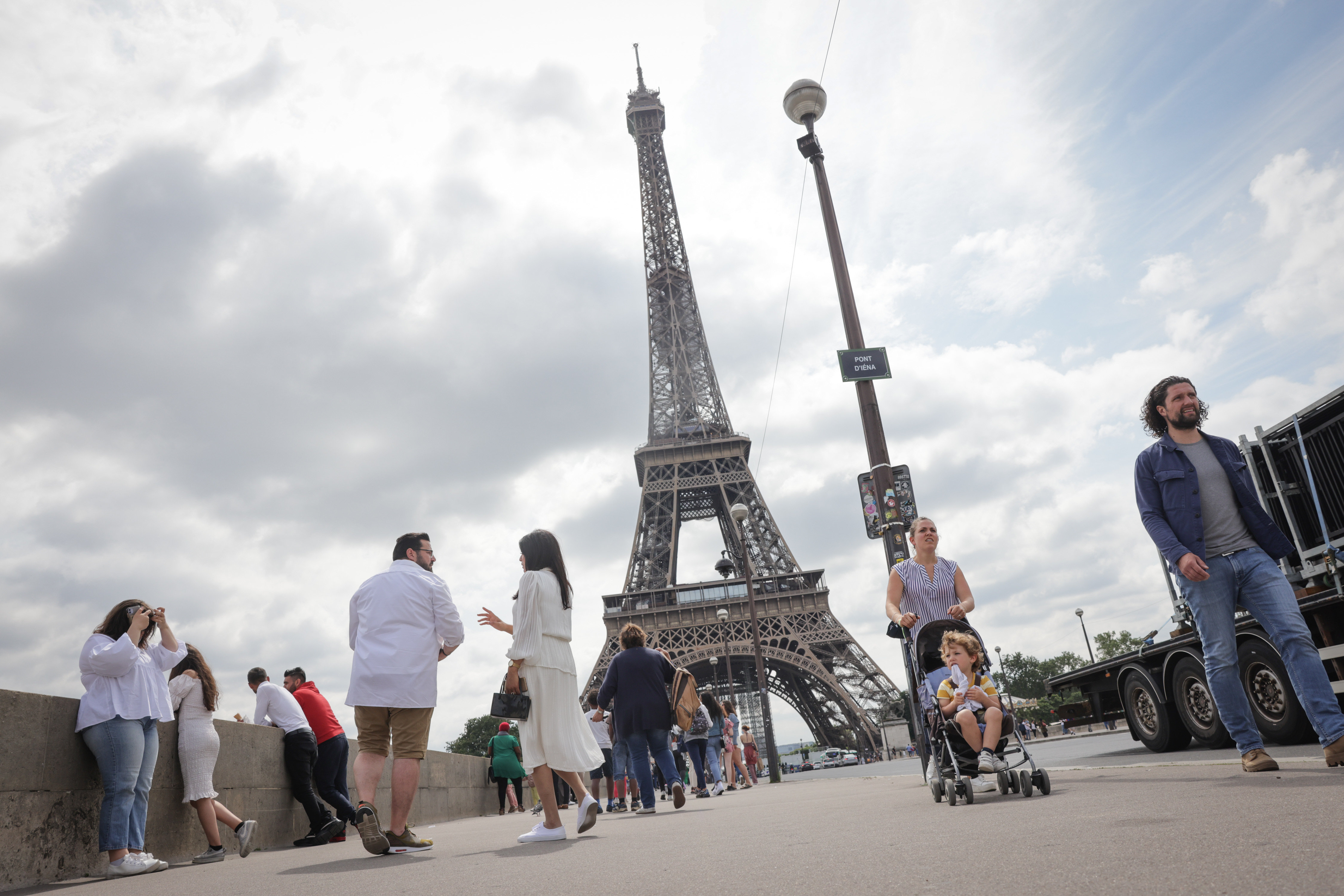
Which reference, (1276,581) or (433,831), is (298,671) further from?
(1276,581)

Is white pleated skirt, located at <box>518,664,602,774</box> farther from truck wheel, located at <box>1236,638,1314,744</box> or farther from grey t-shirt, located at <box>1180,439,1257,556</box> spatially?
truck wheel, located at <box>1236,638,1314,744</box>

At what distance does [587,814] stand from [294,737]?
132 inches

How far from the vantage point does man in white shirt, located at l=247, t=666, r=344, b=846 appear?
7.27 metres

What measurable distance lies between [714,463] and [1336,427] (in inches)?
1699

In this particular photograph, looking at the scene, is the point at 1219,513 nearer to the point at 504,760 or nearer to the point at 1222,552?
the point at 1222,552

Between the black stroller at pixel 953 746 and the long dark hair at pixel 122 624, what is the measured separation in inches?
184

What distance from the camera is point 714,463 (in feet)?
163

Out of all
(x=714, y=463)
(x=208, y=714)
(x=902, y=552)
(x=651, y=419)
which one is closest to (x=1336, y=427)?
(x=902, y=552)

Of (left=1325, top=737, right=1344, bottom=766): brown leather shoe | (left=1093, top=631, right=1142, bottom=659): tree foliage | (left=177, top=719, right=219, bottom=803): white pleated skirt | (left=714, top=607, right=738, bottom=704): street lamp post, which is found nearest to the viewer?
(left=1325, top=737, right=1344, bottom=766): brown leather shoe

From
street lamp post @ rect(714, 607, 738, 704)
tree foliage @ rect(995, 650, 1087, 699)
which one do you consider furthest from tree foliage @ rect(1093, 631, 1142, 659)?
street lamp post @ rect(714, 607, 738, 704)

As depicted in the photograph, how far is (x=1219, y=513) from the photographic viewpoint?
15.1 ft

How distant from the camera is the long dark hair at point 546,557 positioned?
5.52 meters

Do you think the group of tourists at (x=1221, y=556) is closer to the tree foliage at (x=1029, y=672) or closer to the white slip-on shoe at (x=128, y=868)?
the white slip-on shoe at (x=128, y=868)

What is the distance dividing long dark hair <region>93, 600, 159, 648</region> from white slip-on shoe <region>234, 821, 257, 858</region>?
1480 mm
